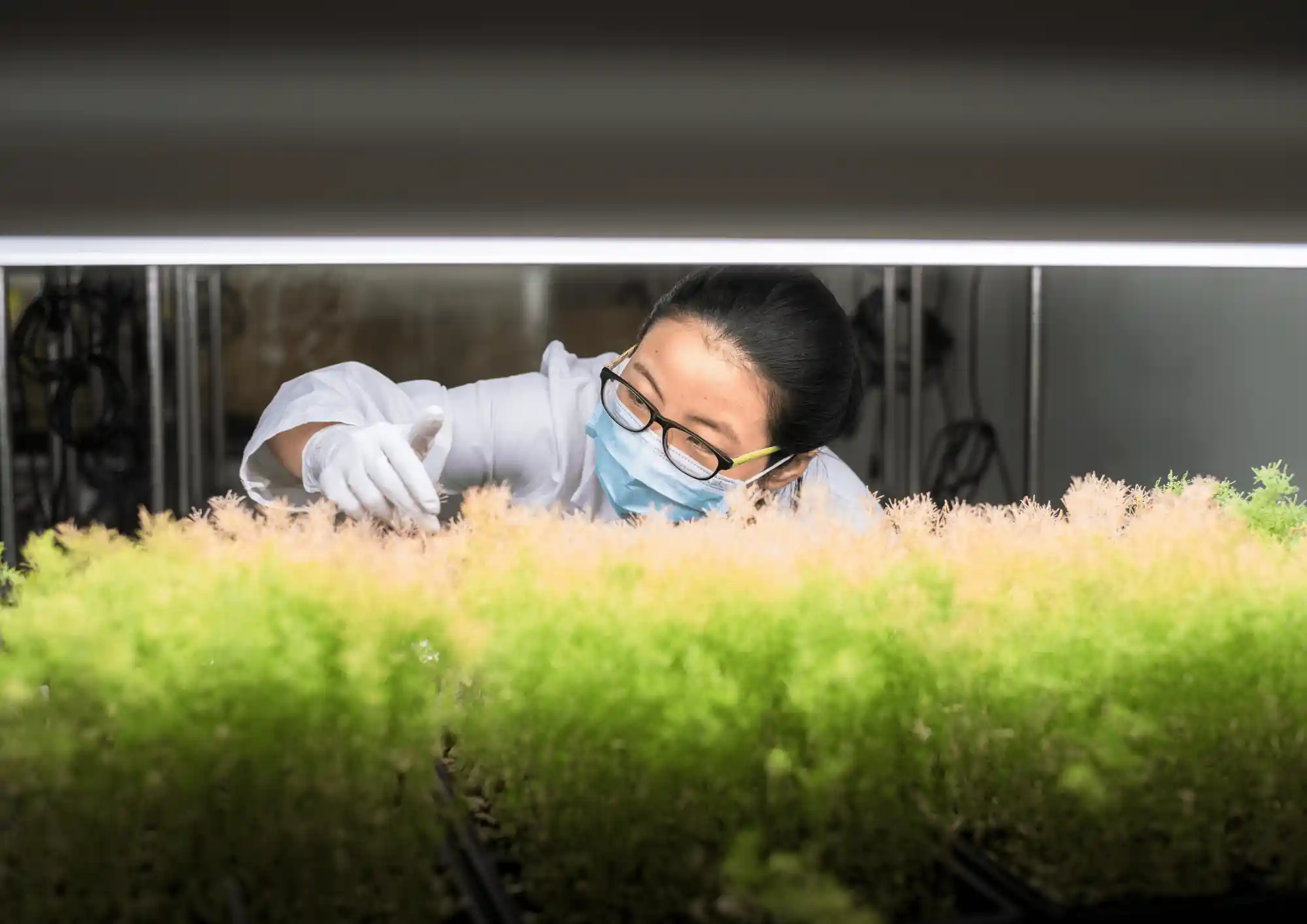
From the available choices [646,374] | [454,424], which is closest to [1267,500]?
[646,374]

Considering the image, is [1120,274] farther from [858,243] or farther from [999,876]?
[999,876]

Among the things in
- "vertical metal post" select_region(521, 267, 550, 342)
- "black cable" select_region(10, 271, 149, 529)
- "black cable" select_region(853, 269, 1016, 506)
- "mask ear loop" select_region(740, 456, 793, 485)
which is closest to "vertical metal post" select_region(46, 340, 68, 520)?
A: "black cable" select_region(10, 271, 149, 529)

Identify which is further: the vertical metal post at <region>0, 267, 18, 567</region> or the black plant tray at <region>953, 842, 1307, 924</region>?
the vertical metal post at <region>0, 267, 18, 567</region>

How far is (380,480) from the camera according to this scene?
1.40m

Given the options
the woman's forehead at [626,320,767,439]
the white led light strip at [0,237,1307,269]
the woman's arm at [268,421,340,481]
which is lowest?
the woman's arm at [268,421,340,481]

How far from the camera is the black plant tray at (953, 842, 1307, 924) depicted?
846 mm

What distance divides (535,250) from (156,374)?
876mm

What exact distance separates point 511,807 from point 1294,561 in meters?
0.82

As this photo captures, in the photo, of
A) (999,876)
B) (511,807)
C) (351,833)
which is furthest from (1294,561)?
(351,833)

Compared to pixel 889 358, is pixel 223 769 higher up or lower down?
lower down

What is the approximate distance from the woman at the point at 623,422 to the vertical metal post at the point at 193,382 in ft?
0.22

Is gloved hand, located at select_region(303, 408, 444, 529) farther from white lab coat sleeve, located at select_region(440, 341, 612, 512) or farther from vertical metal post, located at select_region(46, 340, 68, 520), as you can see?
vertical metal post, located at select_region(46, 340, 68, 520)

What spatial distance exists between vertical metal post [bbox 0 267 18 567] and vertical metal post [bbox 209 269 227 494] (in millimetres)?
250

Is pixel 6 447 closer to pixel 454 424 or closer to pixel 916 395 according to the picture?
pixel 454 424
